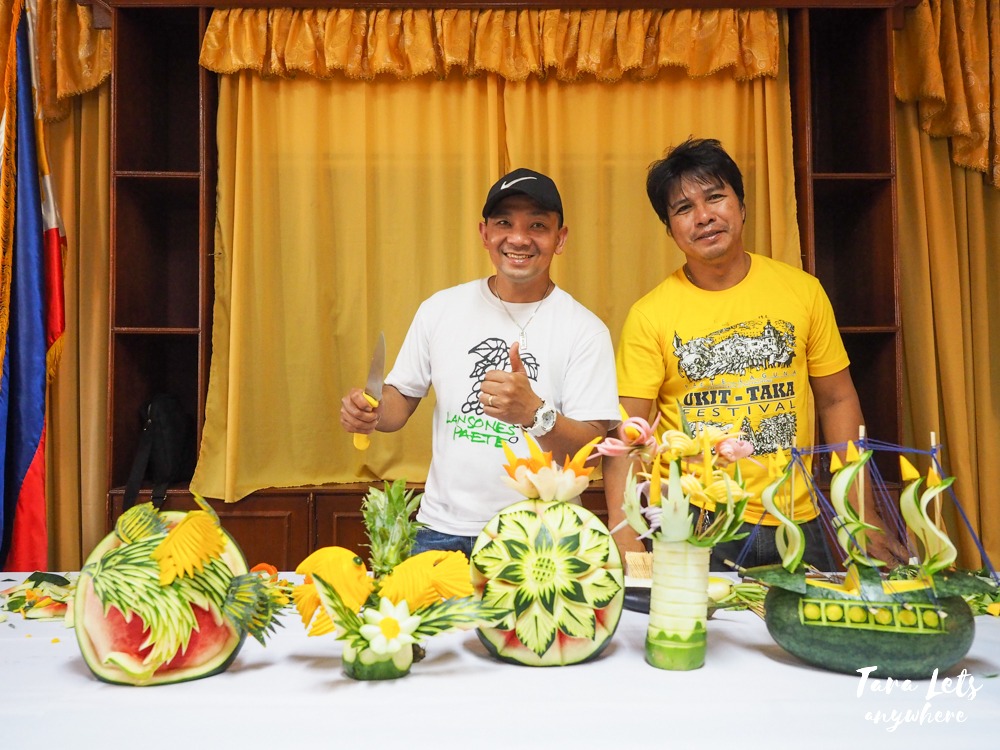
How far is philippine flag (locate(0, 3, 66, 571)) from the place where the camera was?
279 centimetres

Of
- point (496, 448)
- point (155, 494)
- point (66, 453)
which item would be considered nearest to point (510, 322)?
point (496, 448)

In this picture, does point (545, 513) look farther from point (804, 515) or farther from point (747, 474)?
point (804, 515)

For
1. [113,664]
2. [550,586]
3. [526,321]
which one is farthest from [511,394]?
[113,664]

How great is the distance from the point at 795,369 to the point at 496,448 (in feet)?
2.38

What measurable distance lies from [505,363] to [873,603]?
971 millimetres

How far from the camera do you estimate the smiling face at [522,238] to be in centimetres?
170

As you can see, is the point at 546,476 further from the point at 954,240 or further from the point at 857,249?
the point at 954,240

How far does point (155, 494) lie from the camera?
8.73 ft

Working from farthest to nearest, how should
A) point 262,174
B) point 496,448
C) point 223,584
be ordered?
1. point 262,174
2. point 496,448
3. point 223,584

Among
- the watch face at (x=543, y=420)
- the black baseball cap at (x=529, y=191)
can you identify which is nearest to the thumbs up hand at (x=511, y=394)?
the watch face at (x=543, y=420)

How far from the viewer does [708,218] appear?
181 centimetres

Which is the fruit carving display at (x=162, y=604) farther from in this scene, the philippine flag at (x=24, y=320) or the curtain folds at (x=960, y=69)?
the curtain folds at (x=960, y=69)

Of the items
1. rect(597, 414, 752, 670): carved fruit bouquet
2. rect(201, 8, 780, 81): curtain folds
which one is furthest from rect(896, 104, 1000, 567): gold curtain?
rect(597, 414, 752, 670): carved fruit bouquet

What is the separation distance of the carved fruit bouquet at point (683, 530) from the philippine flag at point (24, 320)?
8.39 ft
